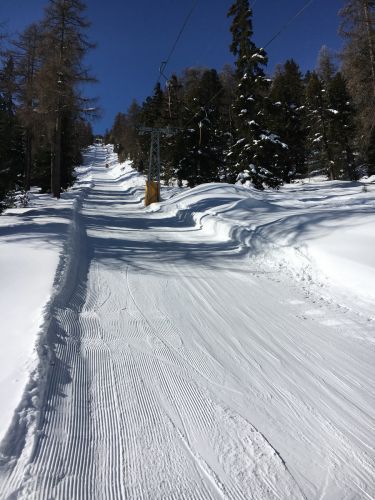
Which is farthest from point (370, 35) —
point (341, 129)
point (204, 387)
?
point (204, 387)

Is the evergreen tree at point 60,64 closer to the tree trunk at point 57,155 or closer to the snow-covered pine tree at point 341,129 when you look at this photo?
the tree trunk at point 57,155

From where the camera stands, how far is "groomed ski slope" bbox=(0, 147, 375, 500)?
2.00 m

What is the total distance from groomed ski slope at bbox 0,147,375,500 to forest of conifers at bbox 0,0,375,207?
362 inches

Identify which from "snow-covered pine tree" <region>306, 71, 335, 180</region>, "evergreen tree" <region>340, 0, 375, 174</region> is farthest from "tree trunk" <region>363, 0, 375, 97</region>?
"snow-covered pine tree" <region>306, 71, 335, 180</region>

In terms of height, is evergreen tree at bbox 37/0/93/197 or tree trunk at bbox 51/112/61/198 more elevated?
evergreen tree at bbox 37/0/93/197

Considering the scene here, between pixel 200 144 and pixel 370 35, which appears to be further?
pixel 200 144

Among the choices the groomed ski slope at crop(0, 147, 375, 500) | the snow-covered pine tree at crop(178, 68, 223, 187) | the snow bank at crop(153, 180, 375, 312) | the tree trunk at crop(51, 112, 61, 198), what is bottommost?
the groomed ski slope at crop(0, 147, 375, 500)

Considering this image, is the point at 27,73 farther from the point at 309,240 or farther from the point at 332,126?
the point at 332,126

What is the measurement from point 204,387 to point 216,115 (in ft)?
89.0

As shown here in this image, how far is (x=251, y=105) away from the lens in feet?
70.9

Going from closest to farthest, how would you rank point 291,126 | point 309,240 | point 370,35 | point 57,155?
point 309,240 < point 370,35 < point 57,155 < point 291,126

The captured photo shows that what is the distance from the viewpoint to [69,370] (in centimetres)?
301

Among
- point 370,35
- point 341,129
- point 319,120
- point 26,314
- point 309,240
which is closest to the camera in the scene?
point 26,314

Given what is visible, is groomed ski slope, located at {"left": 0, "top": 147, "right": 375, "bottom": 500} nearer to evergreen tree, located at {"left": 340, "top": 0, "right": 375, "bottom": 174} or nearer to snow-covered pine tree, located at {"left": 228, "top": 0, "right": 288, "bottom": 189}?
evergreen tree, located at {"left": 340, "top": 0, "right": 375, "bottom": 174}
